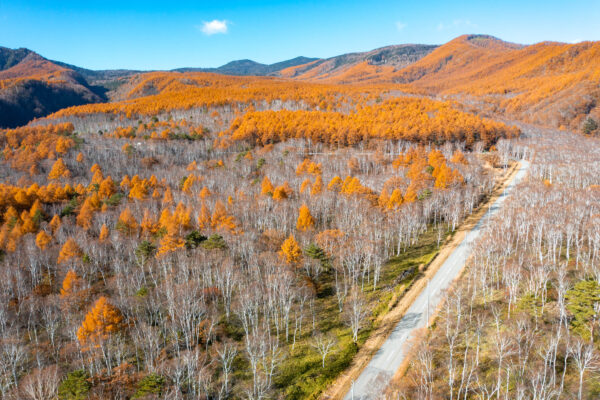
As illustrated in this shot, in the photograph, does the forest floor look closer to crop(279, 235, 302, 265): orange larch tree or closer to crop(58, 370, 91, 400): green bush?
crop(279, 235, 302, 265): orange larch tree

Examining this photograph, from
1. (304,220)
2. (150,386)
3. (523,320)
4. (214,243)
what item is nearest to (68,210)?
(214,243)

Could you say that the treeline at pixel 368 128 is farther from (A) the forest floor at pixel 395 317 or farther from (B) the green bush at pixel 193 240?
(B) the green bush at pixel 193 240

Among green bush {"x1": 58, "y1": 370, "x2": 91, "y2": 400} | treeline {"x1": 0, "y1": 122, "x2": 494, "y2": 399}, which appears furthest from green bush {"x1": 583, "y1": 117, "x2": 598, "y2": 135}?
green bush {"x1": 58, "y1": 370, "x2": 91, "y2": 400}

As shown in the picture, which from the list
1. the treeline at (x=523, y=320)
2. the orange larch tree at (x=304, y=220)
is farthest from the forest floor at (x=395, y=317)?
the orange larch tree at (x=304, y=220)

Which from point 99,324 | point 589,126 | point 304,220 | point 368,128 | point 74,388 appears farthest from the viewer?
point 589,126

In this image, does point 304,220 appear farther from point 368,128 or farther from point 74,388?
point 368,128

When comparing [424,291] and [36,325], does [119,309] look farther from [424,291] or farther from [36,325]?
[424,291]
